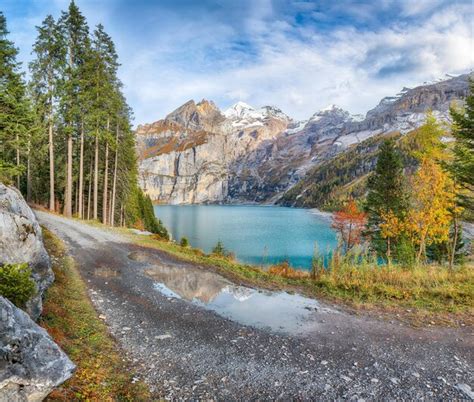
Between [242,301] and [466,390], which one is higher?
[466,390]

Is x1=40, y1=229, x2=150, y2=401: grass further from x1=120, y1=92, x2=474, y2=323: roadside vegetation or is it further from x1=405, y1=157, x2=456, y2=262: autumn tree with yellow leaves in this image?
x1=405, y1=157, x2=456, y2=262: autumn tree with yellow leaves

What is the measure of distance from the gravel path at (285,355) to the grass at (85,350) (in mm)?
306

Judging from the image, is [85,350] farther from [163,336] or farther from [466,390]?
[466,390]

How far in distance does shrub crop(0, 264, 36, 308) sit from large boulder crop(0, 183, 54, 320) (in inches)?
24.3

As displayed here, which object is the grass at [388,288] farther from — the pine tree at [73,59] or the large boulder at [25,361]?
the pine tree at [73,59]

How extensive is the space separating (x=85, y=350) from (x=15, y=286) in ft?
6.42

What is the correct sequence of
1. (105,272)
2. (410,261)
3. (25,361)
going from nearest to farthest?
(25,361), (105,272), (410,261)

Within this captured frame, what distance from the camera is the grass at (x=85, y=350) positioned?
5086 mm

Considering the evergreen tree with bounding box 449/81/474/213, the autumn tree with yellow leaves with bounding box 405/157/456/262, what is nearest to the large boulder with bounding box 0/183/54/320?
the evergreen tree with bounding box 449/81/474/213

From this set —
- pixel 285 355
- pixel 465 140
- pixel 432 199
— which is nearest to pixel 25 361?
pixel 285 355

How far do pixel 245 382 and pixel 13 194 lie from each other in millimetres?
7739

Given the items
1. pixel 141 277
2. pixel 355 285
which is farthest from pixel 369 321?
pixel 141 277

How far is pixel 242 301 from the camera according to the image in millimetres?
10836

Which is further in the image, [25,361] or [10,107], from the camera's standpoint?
[10,107]
